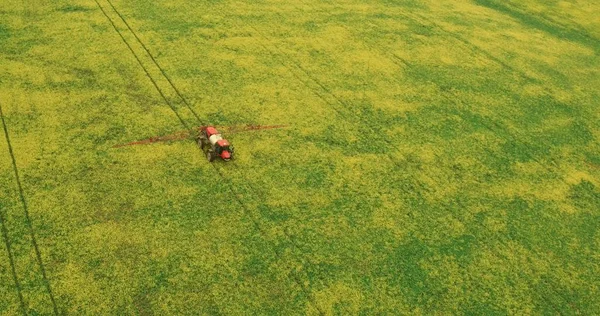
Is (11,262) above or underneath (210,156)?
underneath

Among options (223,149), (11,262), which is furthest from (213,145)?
(11,262)

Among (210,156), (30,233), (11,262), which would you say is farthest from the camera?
(210,156)

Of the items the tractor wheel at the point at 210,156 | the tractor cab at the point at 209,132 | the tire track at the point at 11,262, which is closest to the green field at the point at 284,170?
the tire track at the point at 11,262

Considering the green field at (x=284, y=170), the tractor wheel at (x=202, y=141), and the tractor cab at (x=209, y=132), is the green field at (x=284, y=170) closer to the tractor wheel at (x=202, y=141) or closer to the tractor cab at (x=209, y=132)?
the tractor wheel at (x=202, y=141)

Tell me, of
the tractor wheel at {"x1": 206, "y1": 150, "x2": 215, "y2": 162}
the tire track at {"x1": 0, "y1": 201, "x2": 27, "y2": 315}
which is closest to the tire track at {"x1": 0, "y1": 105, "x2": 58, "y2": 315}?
the tire track at {"x1": 0, "y1": 201, "x2": 27, "y2": 315}

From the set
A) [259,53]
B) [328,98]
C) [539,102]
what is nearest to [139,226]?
[328,98]

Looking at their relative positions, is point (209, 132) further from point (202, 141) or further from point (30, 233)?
point (30, 233)
